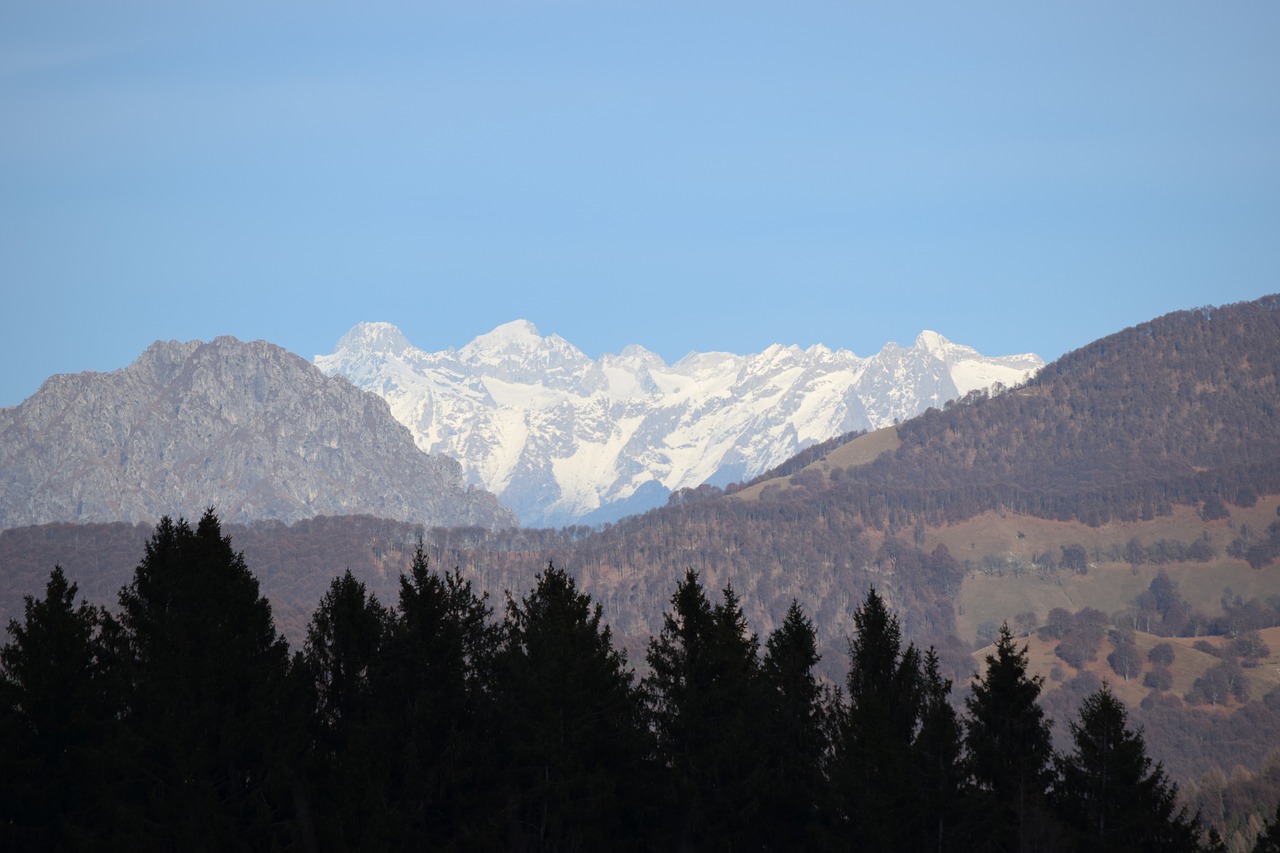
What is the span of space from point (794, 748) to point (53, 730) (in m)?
30.4

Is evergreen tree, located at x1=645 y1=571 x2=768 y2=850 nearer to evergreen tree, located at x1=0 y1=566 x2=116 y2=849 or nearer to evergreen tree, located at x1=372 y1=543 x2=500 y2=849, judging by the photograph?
evergreen tree, located at x1=372 y1=543 x2=500 y2=849

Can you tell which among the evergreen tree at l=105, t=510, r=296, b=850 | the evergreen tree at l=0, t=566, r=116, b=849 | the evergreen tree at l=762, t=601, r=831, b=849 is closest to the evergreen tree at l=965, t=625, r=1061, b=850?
the evergreen tree at l=762, t=601, r=831, b=849

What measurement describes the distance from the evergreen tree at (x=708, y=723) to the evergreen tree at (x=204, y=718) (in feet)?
54.0

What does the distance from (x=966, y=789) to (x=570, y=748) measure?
53.4 feet

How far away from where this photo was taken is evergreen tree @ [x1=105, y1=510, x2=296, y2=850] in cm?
5338

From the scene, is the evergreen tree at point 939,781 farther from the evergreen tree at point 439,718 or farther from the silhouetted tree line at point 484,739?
the evergreen tree at point 439,718

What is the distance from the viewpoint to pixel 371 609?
64.4m

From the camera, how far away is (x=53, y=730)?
5625cm

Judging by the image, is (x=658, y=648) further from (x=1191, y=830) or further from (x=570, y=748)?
(x=1191, y=830)

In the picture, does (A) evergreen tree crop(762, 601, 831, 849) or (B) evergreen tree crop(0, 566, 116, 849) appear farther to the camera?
(A) evergreen tree crop(762, 601, 831, 849)

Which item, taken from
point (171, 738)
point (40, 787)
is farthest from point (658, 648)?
point (40, 787)

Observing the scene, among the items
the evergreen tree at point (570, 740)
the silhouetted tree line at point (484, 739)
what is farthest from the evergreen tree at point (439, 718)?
the evergreen tree at point (570, 740)

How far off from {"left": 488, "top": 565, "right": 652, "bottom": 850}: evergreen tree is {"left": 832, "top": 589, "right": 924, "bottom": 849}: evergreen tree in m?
8.55

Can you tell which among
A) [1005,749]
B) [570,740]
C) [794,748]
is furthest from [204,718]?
[1005,749]
